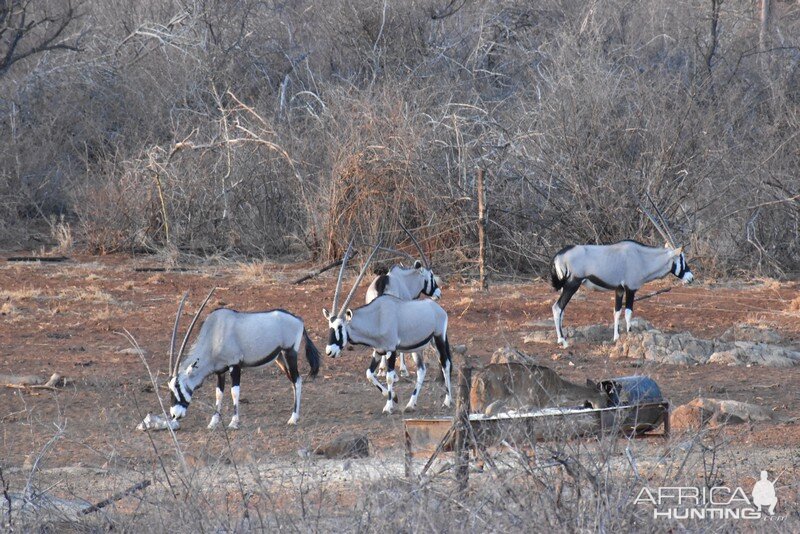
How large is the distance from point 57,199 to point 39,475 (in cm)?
1412

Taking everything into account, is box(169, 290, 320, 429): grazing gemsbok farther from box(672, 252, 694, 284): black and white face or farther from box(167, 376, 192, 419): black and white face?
box(672, 252, 694, 284): black and white face

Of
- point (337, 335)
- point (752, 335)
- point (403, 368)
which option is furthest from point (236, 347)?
point (752, 335)

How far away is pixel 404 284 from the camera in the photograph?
1070 cm

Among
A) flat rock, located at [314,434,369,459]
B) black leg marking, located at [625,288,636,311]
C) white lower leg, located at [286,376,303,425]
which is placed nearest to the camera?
flat rock, located at [314,434,369,459]

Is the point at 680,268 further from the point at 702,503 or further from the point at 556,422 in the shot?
the point at 702,503

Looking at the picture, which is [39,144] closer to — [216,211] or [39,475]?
[216,211]

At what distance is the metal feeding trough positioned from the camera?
15.7 ft

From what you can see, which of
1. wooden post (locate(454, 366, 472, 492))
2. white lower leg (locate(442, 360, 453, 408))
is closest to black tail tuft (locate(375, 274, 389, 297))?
white lower leg (locate(442, 360, 453, 408))

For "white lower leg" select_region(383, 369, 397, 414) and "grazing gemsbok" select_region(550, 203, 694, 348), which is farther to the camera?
"grazing gemsbok" select_region(550, 203, 694, 348)

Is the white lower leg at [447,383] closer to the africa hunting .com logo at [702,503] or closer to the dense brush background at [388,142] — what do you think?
the africa hunting .com logo at [702,503]

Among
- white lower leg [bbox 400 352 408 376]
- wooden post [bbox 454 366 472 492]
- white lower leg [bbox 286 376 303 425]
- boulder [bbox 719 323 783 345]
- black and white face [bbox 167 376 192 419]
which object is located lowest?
boulder [bbox 719 323 783 345]

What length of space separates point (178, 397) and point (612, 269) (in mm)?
5446

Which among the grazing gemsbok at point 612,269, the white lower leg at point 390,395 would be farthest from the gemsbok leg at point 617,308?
the white lower leg at point 390,395

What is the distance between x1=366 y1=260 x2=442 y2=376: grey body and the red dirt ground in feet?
2.12
